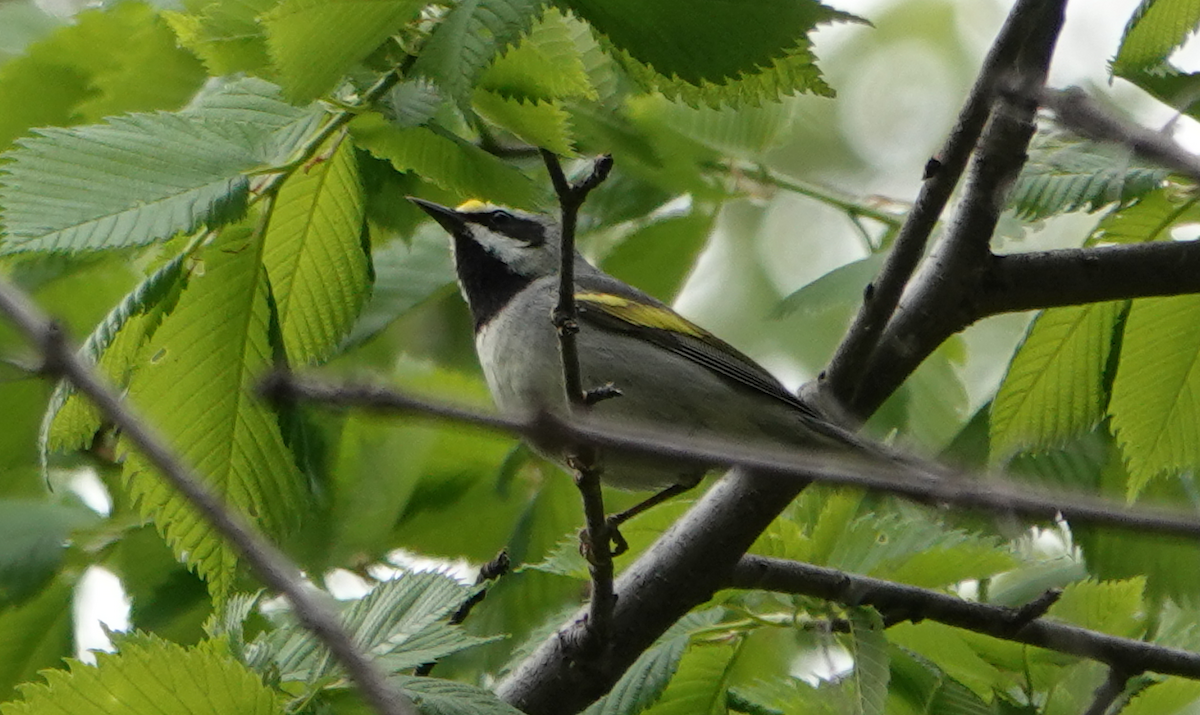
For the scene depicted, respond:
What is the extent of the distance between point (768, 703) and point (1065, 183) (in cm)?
143

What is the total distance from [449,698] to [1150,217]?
2045 mm

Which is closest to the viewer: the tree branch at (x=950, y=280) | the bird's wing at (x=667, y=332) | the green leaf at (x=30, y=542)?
the tree branch at (x=950, y=280)

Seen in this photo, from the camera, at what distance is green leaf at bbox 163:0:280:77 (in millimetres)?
3006

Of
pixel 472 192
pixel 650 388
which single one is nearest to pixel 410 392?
pixel 472 192

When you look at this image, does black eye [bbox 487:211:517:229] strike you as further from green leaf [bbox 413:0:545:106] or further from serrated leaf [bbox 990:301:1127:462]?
green leaf [bbox 413:0:545:106]

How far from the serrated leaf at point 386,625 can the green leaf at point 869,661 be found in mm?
879

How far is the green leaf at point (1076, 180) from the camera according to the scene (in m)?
3.16

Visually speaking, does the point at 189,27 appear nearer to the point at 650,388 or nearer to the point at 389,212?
the point at 389,212

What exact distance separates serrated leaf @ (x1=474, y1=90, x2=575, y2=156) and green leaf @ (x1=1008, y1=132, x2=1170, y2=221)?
1.08 m

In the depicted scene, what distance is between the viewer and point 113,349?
10.1 feet

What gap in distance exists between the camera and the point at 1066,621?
3646 mm

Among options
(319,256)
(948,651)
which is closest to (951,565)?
(948,651)

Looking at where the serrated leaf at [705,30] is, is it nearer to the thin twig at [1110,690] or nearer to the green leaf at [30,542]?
the thin twig at [1110,690]

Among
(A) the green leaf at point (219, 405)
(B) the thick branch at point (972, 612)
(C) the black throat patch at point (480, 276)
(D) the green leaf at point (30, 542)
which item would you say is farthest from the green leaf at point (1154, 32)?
(D) the green leaf at point (30, 542)
